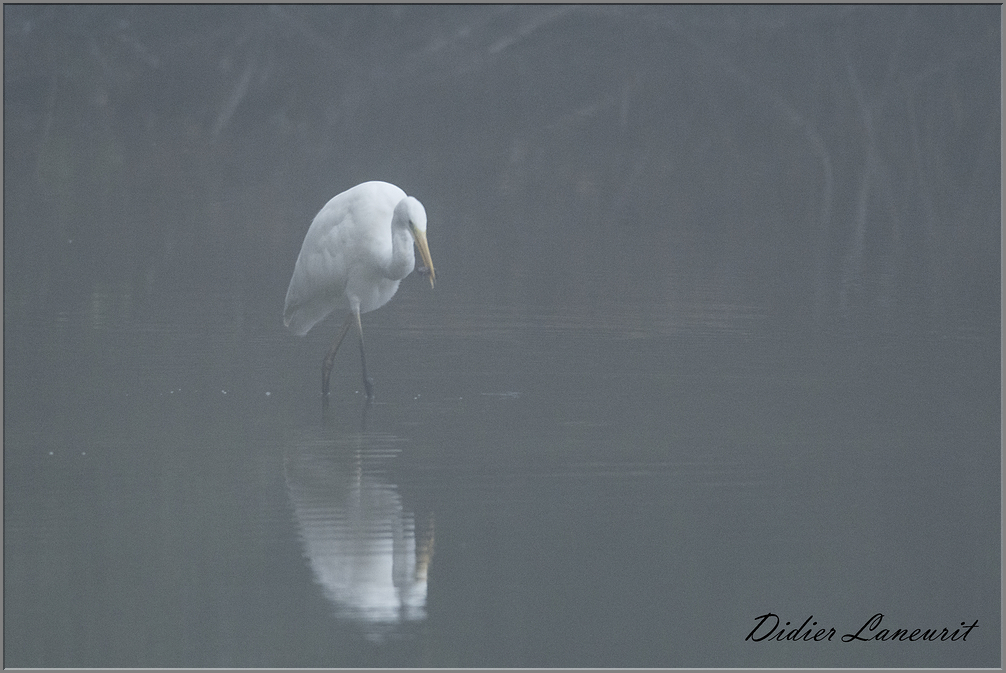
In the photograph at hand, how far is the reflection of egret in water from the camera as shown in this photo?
4.83 meters

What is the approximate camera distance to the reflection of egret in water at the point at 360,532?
4.83 m

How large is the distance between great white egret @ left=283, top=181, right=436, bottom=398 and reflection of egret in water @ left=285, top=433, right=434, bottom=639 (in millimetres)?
1241

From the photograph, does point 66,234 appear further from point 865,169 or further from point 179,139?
point 865,169

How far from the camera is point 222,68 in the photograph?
21.8 metres

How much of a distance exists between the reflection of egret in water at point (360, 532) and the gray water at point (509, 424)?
0.02 meters

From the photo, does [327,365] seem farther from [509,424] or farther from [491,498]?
[491,498]

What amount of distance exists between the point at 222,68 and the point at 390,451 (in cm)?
1622

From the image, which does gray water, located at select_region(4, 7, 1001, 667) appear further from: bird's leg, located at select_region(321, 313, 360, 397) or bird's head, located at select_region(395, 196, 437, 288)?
bird's head, located at select_region(395, 196, 437, 288)

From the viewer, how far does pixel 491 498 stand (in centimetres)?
587

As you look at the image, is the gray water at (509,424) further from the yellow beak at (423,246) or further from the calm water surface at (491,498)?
the yellow beak at (423,246)

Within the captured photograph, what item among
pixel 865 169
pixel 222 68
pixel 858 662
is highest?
pixel 222 68

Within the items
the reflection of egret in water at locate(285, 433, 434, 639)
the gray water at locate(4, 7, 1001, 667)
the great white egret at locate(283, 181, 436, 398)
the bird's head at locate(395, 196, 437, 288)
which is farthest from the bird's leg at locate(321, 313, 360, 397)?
the reflection of egret in water at locate(285, 433, 434, 639)

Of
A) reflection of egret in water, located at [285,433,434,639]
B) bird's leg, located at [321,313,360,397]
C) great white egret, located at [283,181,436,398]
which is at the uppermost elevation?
great white egret, located at [283,181,436,398]

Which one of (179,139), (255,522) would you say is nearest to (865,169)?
(179,139)
